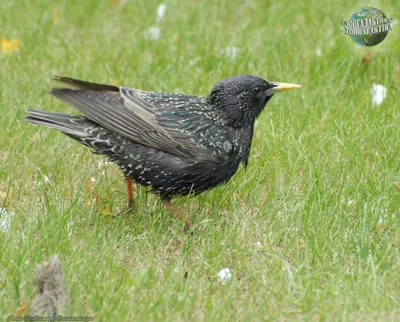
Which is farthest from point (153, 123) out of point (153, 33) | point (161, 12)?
point (161, 12)

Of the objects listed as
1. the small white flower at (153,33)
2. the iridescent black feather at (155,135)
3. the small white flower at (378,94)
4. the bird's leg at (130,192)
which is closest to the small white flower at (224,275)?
the iridescent black feather at (155,135)

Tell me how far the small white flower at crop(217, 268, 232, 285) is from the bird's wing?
879 millimetres

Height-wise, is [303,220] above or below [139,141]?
below

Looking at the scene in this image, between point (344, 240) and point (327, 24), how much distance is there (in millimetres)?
3241

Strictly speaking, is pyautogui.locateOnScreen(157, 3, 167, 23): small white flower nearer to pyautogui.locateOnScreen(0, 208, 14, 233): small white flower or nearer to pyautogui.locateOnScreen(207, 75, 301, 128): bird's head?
pyautogui.locateOnScreen(207, 75, 301, 128): bird's head

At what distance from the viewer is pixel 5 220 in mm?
4809

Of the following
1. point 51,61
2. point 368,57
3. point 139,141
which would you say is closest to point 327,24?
point 368,57

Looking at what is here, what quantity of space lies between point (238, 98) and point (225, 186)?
0.61 m

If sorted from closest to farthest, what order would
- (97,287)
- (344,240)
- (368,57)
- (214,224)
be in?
(97,287)
(344,240)
(214,224)
(368,57)

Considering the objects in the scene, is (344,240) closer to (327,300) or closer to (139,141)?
(327,300)

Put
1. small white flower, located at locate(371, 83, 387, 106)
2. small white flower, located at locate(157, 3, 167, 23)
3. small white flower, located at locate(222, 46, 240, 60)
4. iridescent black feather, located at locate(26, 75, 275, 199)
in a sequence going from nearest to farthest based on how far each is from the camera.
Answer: iridescent black feather, located at locate(26, 75, 275, 199) < small white flower, located at locate(371, 83, 387, 106) < small white flower, located at locate(222, 46, 240, 60) < small white flower, located at locate(157, 3, 167, 23)

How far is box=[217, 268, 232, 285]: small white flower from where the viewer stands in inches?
172

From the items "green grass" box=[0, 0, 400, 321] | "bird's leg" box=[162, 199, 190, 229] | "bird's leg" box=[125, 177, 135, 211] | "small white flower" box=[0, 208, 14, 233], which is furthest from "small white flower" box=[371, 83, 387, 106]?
"small white flower" box=[0, 208, 14, 233]

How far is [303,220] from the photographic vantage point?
4.89m
